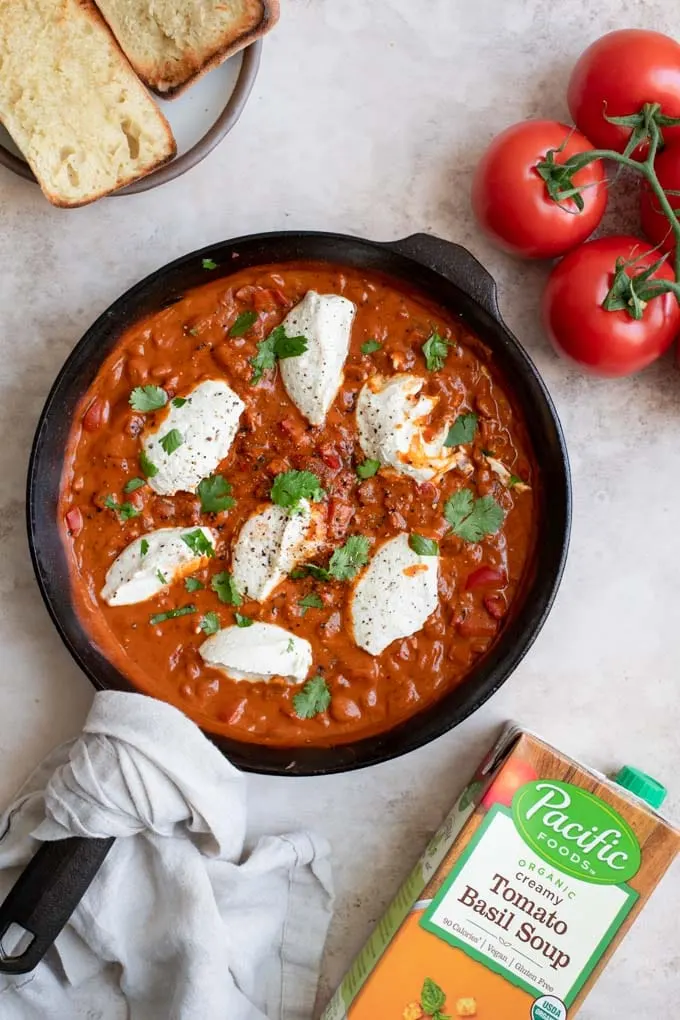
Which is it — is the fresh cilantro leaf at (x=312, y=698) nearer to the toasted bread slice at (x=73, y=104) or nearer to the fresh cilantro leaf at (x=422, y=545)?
the fresh cilantro leaf at (x=422, y=545)

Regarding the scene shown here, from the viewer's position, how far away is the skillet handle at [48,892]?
267 cm

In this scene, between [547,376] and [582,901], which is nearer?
[582,901]

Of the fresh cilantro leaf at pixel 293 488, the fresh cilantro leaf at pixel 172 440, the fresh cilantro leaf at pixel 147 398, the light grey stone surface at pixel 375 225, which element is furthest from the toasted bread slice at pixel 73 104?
the fresh cilantro leaf at pixel 293 488

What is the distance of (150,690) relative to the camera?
291 centimetres

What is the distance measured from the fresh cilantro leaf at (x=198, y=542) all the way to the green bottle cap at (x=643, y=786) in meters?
1.48

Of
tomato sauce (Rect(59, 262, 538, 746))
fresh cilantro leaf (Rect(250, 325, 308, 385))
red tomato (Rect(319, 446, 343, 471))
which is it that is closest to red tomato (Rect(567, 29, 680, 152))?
tomato sauce (Rect(59, 262, 538, 746))

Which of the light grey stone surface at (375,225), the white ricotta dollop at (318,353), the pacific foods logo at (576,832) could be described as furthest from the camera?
the light grey stone surface at (375,225)

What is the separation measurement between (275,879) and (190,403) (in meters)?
1.61

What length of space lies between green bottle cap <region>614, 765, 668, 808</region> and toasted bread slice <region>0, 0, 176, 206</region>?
7.90ft

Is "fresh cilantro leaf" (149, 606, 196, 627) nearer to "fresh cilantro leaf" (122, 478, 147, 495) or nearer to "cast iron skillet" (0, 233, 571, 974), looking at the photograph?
"cast iron skillet" (0, 233, 571, 974)

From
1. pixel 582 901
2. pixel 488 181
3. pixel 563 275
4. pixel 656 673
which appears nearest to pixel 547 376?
pixel 563 275

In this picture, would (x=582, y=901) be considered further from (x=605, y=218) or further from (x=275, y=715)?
(x=605, y=218)

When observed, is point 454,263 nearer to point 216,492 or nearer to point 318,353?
point 318,353

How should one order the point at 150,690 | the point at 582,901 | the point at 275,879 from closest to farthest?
1. the point at 582,901
2. the point at 150,690
3. the point at 275,879
